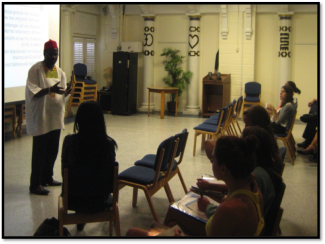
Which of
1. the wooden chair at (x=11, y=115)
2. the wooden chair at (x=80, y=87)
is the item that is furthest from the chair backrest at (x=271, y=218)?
the wooden chair at (x=80, y=87)

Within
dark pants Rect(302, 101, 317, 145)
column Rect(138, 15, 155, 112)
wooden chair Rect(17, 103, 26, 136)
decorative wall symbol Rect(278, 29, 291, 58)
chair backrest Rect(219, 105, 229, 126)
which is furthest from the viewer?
column Rect(138, 15, 155, 112)

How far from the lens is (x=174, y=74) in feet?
34.7

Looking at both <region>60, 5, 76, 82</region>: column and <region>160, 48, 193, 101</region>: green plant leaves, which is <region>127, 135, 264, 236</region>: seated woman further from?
<region>60, 5, 76, 82</region>: column

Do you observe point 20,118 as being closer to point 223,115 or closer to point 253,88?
point 223,115

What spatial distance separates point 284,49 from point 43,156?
24.0 ft

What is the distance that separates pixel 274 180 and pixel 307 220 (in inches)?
63.3

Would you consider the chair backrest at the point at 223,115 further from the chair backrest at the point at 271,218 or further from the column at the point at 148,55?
the column at the point at 148,55

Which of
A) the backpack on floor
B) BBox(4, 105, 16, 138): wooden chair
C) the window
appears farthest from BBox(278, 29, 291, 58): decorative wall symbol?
the backpack on floor

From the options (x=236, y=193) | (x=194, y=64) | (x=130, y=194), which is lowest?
(x=130, y=194)

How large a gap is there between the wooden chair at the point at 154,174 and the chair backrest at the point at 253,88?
6.40m

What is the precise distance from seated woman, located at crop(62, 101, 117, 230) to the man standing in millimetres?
1245

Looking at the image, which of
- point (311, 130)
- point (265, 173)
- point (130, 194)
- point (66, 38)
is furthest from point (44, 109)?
point (66, 38)

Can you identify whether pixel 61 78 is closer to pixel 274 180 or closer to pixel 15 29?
pixel 15 29

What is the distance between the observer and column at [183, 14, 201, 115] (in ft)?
34.4
